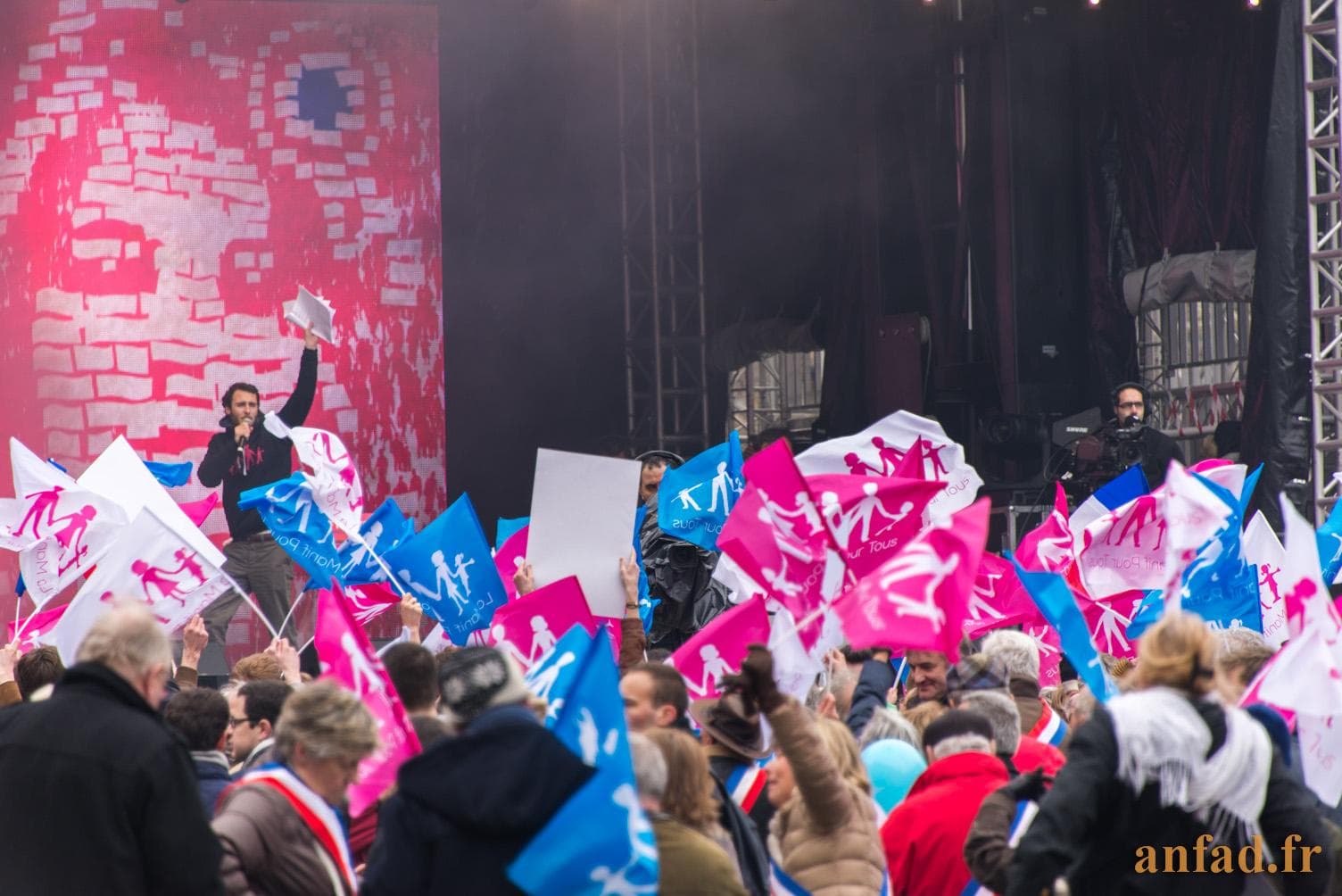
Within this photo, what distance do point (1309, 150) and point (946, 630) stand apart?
6.42 metres

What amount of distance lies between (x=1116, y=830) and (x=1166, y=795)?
11cm

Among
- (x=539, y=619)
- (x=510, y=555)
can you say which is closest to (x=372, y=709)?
(x=539, y=619)

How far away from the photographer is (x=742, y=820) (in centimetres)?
365

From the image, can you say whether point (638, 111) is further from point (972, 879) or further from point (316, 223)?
point (972, 879)

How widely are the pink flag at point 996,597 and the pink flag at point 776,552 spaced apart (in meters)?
2.16

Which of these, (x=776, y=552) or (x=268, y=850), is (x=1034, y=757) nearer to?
(x=776, y=552)

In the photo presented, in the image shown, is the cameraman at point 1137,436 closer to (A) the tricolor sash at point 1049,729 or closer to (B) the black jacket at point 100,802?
(A) the tricolor sash at point 1049,729

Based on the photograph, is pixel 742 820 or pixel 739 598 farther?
pixel 739 598

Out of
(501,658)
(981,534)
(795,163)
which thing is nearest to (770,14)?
(795,163)

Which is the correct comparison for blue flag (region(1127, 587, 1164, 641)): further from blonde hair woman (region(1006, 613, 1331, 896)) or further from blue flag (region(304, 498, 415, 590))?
blonde hair woman (region(1006, 613, 1331, 896))

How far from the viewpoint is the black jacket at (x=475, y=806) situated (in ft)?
9.86

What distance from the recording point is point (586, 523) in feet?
22.0

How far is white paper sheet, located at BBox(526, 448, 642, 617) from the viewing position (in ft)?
21.9

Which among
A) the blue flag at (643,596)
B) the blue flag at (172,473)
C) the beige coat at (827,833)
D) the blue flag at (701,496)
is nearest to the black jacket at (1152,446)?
the blue flag at (701,496)
